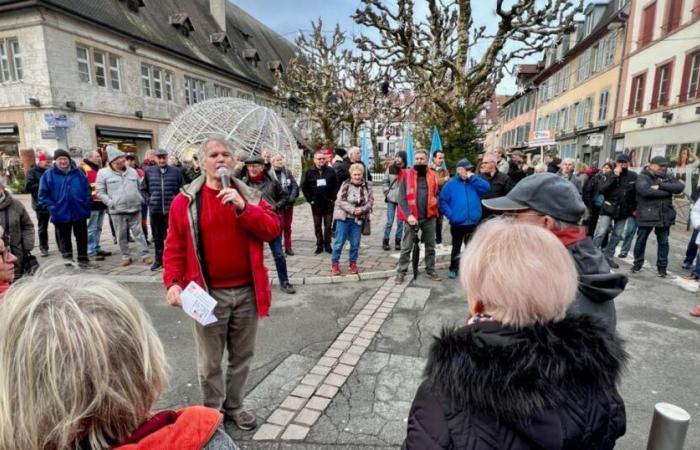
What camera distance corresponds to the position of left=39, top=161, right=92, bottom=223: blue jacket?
607 centimetres

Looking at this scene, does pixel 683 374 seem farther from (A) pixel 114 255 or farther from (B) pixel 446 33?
(B) pixel 446 33

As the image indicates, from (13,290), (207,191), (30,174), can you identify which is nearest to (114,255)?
(30,174)

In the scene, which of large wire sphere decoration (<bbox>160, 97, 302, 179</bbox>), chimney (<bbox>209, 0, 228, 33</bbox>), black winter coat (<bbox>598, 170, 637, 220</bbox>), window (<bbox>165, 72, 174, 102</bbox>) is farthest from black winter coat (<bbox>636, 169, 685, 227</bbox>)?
chimney (<bbox>209, 0, 228, 33</bbox>)

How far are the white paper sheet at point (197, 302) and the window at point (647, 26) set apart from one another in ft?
83.0

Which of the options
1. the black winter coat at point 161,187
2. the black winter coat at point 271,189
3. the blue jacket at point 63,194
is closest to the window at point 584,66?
the black winter coat at point 271,189

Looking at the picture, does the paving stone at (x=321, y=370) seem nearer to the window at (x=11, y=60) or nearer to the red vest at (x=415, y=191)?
the red vest at (x=415, y=191)

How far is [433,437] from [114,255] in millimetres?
7829

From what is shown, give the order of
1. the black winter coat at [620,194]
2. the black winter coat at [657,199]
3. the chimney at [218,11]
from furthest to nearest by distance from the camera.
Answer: the chimney at [218,11] → the black winter coat at [620,194] → the black winter coat at [657,199]

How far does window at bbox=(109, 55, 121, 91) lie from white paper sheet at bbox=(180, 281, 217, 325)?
2311 cm

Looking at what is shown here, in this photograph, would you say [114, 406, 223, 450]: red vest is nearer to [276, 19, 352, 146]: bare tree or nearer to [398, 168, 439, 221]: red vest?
[398, 168, 439, 221]: red vest

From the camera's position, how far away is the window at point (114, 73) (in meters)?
20.9

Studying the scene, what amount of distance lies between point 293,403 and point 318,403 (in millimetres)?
190

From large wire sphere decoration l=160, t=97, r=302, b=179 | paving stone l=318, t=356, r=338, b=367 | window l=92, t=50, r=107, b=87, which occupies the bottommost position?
paving stone l=318, t=356, r=338, b=367

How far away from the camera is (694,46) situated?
53.7 ft
